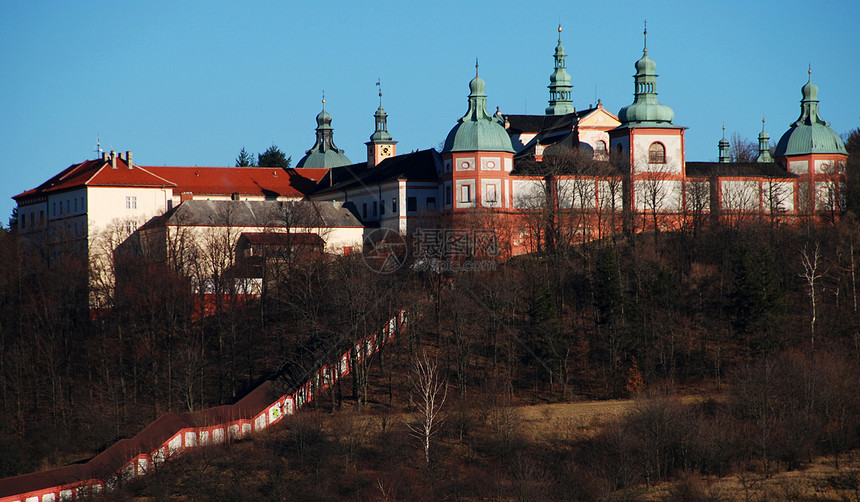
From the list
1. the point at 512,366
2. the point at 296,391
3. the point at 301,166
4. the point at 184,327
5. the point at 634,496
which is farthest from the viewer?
the point at 301,166

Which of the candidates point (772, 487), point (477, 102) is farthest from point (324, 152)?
point (772, 487)

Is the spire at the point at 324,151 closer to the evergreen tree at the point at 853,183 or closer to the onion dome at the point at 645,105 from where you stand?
the onion dome at the point at 645,105

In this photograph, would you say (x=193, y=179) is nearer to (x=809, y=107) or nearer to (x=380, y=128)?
(x=380, y=128)

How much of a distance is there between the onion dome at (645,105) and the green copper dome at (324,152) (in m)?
32.9

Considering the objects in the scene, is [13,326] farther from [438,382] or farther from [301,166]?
Answer: [301,166]

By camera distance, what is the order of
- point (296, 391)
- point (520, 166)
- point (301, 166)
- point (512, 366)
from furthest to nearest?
point (301, 166) → point (520, 166) → point (512, 366) → point (296, 391)

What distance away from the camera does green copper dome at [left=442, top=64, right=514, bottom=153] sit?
72.1 metres

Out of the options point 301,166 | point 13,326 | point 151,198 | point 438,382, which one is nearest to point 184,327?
point 13,326

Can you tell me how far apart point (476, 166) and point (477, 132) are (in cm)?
207

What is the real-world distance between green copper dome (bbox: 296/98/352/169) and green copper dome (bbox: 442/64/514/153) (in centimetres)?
2911

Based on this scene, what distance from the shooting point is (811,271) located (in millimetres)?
59031

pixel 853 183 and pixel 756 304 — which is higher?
pixel 853 183

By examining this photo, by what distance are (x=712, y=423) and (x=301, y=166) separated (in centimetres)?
6077

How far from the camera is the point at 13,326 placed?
61.7 meters
